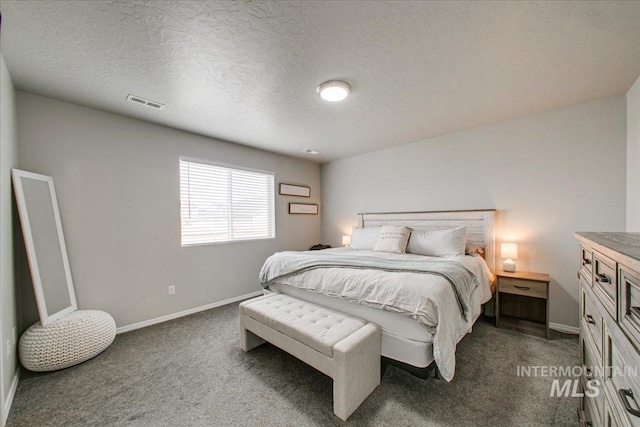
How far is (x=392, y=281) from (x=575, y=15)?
200 centimetres

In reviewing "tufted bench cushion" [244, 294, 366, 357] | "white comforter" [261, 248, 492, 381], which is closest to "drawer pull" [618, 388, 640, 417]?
"white comforter" [261, 248, 492, 381]

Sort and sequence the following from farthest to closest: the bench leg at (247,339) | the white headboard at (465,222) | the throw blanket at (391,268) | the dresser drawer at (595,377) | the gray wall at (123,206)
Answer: the white headboard at (465,222)
the gray wall at (123,206)
the bench leg at (247,339)
the throw blanket at (391,268)
the dresser drawer at (595,377)

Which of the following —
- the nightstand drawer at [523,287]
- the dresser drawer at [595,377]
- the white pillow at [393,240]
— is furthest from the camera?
the white pillow at [393,240]

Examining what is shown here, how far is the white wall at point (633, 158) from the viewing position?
2.16 m

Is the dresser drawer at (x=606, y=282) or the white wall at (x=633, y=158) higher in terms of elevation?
the white wall at (x=633, y=158)

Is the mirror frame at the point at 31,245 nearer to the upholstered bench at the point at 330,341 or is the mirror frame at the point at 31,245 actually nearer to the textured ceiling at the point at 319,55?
the textured ceiling at the point at 319,55

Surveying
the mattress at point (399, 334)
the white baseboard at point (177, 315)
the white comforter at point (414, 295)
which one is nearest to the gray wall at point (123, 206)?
the white baseboard at point (177, 315)

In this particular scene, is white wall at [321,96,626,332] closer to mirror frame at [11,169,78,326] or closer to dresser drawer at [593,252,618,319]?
dresser drawer at [593,252,618,319]

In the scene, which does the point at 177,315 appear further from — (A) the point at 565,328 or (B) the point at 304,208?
(A) the point at 565,328

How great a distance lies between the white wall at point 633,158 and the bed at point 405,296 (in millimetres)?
1293

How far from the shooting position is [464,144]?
340 centimetres

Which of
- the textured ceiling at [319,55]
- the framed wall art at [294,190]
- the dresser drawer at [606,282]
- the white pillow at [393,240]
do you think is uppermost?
the textured ceiling at [319,55]

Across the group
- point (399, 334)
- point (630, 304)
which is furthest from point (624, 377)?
point (399, 334)

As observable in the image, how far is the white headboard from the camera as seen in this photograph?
10.3ft
